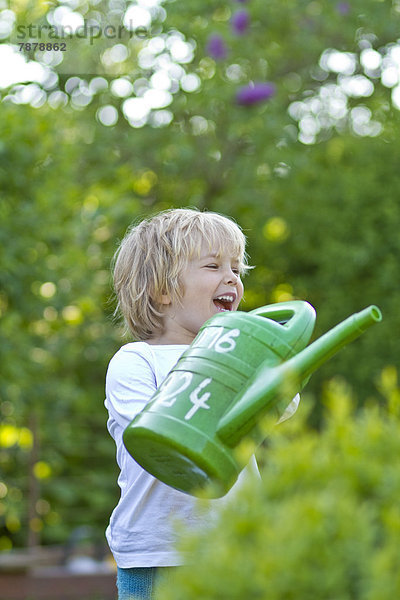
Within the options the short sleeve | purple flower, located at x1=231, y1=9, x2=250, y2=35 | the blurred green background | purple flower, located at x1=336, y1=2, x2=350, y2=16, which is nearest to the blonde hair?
the short sleeve

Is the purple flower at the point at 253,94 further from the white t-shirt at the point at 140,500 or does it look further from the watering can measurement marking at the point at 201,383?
the watering can measurement marking at the point at 201,383

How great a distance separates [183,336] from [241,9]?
635cm

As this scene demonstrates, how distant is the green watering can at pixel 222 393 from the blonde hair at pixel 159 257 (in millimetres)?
422

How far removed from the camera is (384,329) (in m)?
7.35

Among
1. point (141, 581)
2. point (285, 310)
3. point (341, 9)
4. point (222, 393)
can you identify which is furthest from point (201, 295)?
point (341, 9)

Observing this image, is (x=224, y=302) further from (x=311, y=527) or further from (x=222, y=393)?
(x=311, y=527)

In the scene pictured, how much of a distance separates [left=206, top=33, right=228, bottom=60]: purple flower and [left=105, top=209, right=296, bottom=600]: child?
5671mm

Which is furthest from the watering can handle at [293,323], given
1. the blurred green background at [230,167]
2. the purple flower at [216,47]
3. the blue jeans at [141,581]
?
the purple flower at [216,47]

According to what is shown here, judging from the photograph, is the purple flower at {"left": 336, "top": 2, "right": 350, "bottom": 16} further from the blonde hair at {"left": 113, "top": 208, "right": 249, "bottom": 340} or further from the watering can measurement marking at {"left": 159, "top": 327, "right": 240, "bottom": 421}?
the watering can measurement marking at {"left": 159, "top": 327, "right": 240, "bottom": 421}

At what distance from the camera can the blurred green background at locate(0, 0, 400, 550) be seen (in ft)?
24.5

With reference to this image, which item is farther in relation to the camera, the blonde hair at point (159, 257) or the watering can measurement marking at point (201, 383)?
the blonde hair at point (159, 257)

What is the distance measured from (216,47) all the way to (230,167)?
1248mm

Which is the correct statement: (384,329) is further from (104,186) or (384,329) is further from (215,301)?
(215,301)

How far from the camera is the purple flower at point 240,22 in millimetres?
7797
